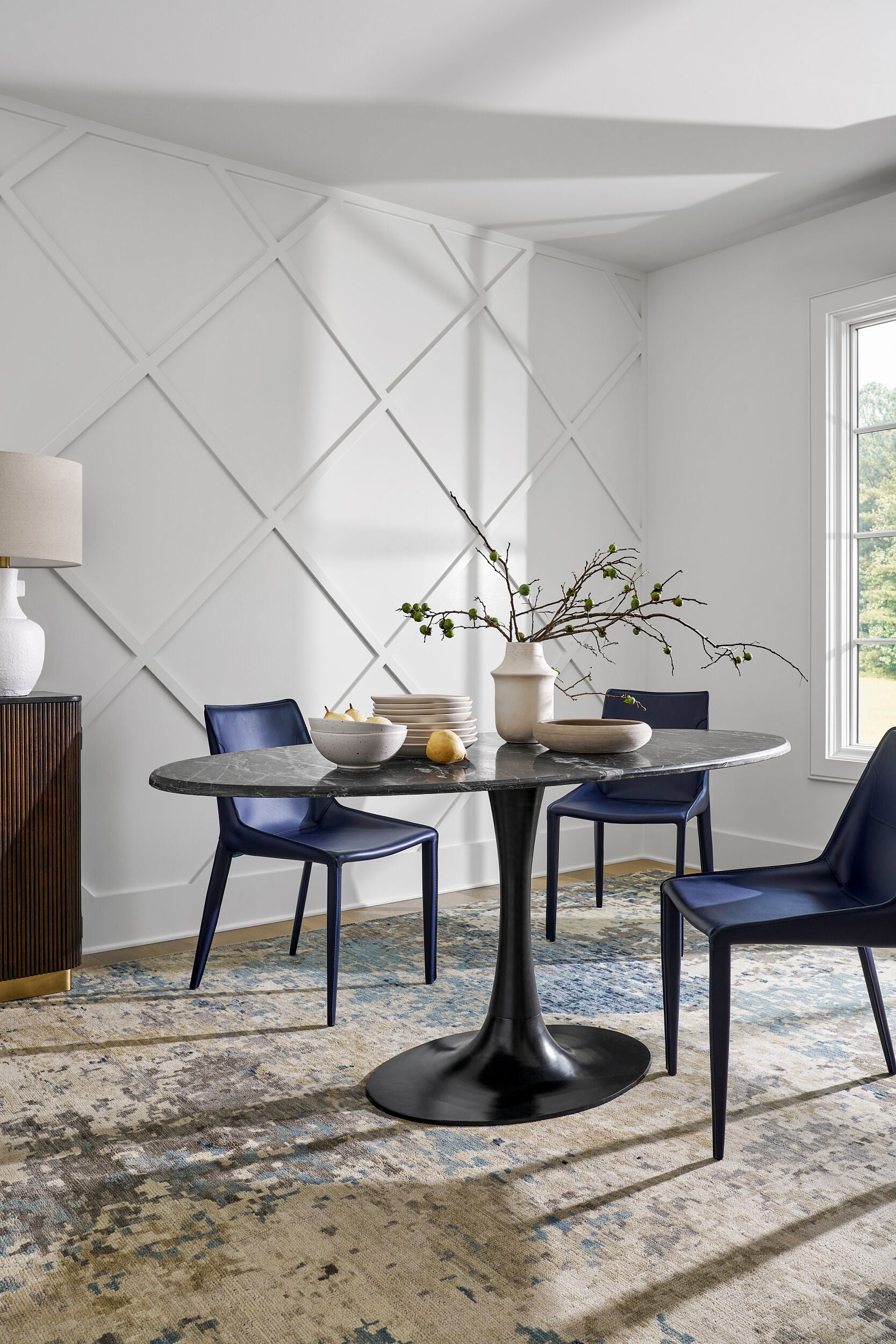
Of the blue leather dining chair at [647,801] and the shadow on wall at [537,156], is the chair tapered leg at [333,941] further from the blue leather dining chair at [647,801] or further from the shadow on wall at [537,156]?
the shadow on wall at [537,156]

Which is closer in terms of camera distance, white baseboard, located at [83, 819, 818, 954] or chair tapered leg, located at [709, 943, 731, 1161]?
chair tapered leg, located at [709, 943, 731, 1161]

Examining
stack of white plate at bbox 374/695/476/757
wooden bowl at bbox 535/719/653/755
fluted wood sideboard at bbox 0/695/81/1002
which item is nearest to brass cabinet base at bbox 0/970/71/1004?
fluted wood sideboard at bbox 0/695/81/1002

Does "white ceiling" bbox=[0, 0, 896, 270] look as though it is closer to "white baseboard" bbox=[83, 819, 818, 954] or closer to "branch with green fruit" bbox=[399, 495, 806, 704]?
"branch with green fruit" bbox=[399, 495, 806, 704]

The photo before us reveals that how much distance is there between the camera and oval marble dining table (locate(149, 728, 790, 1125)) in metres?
2.00

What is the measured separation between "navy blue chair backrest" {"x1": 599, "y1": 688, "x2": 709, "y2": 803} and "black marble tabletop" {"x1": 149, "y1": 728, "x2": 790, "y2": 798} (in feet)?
4.39

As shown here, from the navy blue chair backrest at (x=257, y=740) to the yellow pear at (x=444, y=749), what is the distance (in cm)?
100

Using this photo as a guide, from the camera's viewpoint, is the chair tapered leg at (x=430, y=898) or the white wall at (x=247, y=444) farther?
the white wall at (x=247, y=444)

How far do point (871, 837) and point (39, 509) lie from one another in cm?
229

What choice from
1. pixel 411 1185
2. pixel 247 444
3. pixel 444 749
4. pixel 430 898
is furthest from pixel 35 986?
pixel 247 444

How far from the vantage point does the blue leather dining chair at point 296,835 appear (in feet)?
9.00

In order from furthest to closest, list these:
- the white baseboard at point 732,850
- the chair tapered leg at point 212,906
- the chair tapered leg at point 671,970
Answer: the white baseboard at point 732,850, the chair tapered leg at point 212,906, the chair tapered leg at point 671,970

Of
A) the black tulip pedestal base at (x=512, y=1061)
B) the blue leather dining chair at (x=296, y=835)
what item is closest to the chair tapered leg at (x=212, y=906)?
the blue leather dining chair at (x=296, y=835)

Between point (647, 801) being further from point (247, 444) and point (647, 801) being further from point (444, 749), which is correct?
point (247, 444)

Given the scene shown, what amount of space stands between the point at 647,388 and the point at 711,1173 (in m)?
3.83
